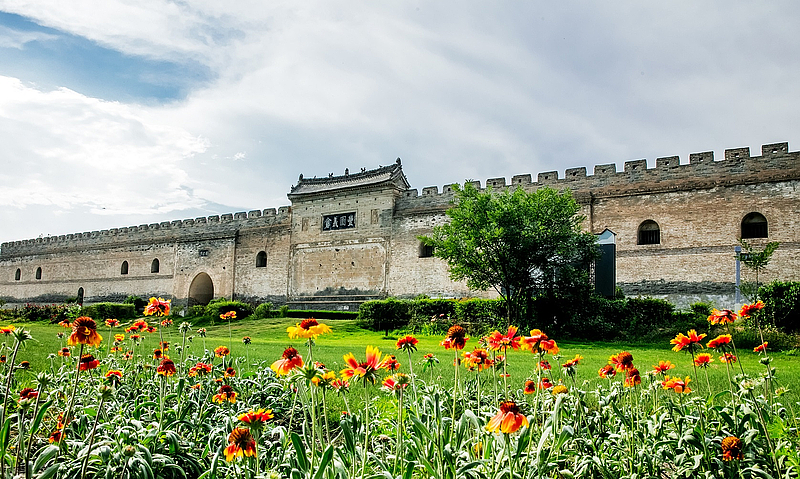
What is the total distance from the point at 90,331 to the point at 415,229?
20.8m

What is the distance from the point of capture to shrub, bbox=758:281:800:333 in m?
12.3

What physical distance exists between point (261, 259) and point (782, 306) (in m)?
22.2

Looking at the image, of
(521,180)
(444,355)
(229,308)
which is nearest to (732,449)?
(444,355)

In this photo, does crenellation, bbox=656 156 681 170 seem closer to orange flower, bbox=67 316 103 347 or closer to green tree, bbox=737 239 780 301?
green tree, bbox=737 239 780 301

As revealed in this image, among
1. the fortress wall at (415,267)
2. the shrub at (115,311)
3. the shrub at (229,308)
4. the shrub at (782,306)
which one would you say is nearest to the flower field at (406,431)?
the shrub at (782,306)

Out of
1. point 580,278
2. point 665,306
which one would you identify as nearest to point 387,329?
point 580,278

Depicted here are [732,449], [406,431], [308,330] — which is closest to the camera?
[308,330]

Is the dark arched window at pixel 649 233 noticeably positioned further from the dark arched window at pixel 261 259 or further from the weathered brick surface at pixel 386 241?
the dark arched window at pixel 261 259

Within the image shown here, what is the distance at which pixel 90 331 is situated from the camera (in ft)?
7.18

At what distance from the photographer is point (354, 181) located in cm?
2545

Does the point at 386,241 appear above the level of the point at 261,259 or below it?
above

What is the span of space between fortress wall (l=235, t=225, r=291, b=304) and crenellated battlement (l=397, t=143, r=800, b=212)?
11354 mm

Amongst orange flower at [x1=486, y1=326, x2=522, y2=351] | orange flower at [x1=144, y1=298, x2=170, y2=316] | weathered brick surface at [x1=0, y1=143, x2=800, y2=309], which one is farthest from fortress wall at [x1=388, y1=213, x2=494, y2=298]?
orange flower at [x1=486, y1=326, x2=522, y2=351]

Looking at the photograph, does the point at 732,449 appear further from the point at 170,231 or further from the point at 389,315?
the point at 170,231
